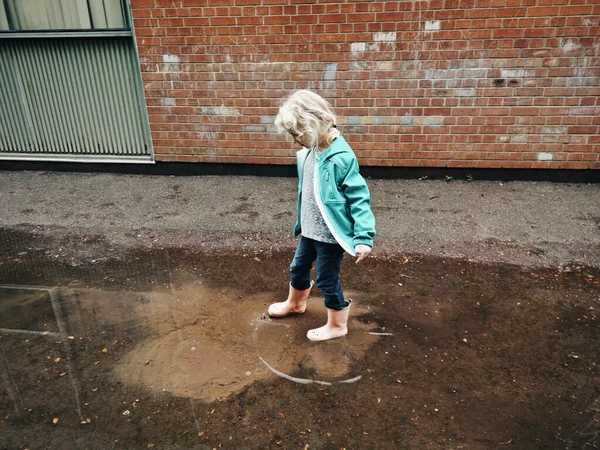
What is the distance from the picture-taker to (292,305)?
3.41 metres

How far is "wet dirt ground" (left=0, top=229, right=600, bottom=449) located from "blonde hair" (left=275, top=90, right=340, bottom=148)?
Result: 4.53 feet

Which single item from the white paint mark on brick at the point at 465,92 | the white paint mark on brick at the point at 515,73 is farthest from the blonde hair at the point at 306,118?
the white paint mark on brick at the point at 515,73

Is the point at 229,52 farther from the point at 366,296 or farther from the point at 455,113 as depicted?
the point at 366,296

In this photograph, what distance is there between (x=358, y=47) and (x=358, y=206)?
3.52 meters

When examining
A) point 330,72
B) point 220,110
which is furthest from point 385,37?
point 220,110

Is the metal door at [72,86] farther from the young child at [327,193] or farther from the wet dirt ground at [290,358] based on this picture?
the young child at [327,193]

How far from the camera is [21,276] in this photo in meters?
4.11

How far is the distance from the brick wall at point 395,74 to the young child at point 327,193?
10.3 ft

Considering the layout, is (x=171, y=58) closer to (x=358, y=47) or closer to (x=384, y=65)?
(x=358, y=47)

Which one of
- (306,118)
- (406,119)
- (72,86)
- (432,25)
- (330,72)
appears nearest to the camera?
(306,118)

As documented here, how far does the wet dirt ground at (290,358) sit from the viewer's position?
2.44 m

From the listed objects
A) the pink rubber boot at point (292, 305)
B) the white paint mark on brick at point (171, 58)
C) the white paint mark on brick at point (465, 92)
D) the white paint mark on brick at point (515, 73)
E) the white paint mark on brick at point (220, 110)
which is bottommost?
the pink rubber boot at point (292, 305)

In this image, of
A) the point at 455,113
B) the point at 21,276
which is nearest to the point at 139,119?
the point at 21,276

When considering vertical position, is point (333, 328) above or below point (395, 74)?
below
